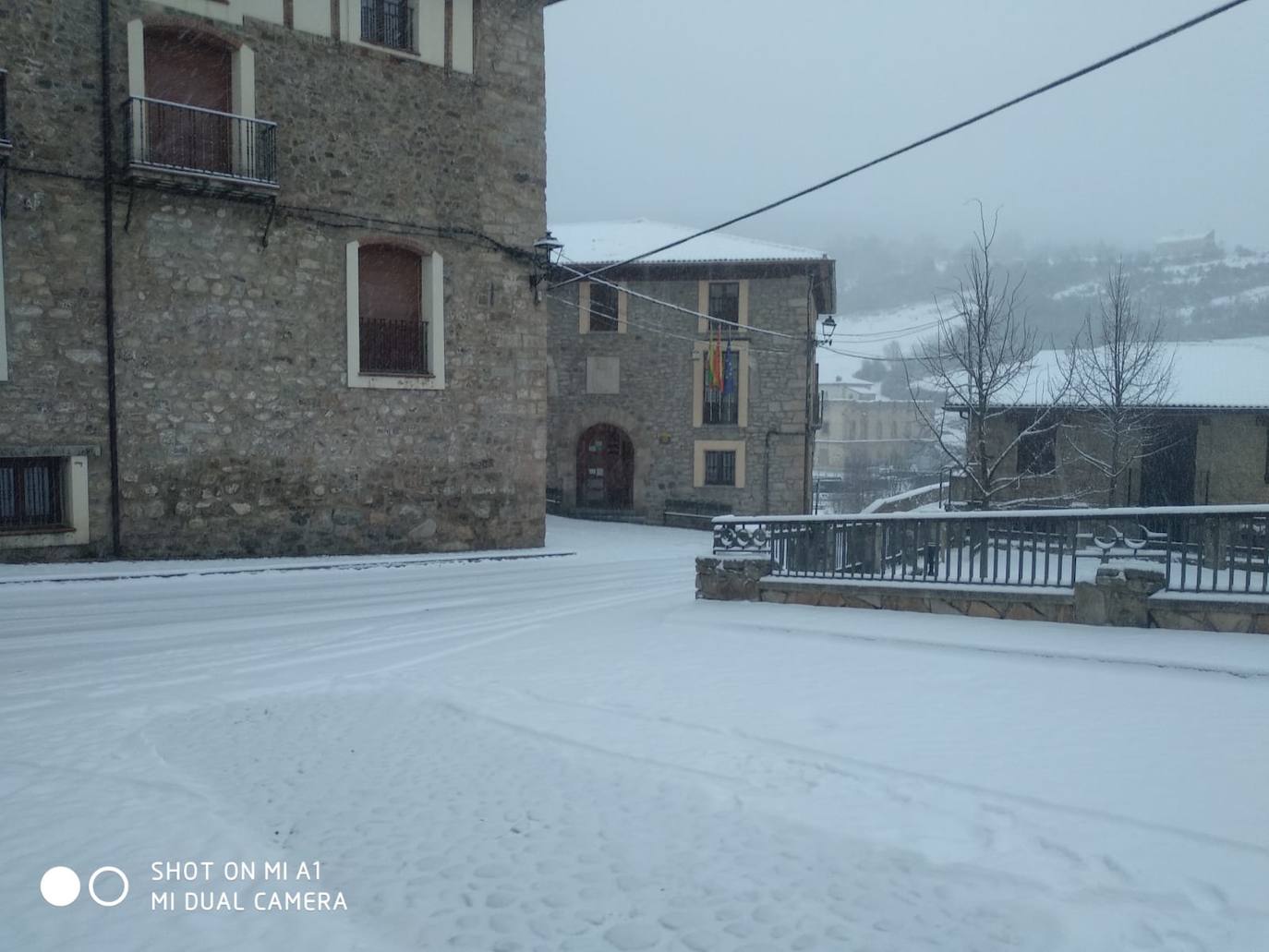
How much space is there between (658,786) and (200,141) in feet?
40.9

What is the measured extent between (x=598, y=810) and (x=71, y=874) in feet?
7.67

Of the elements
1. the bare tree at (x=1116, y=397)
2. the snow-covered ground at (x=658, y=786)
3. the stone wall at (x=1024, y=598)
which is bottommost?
the snow-covered ground at (x=658, y=786)

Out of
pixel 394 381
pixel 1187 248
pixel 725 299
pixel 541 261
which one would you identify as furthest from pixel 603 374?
pixel 1187 248

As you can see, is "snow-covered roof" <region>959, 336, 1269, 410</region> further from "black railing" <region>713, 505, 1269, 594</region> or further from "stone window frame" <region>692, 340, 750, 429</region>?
"black railing" <region>713, 505, 1269, 594</region>

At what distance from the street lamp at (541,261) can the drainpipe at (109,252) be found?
256 inches

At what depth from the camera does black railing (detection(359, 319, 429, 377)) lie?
1484 cm

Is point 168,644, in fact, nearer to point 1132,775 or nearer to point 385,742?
point 385,742

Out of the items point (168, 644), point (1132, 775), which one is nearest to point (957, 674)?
point (1132, 775)

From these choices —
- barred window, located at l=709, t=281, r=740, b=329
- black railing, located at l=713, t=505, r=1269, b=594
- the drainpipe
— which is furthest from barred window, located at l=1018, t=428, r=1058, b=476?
the drainpipe

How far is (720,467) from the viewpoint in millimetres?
25281

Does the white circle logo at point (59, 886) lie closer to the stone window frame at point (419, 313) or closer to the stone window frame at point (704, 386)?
the stone window frame at point (419, 313)

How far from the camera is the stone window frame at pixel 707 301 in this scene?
25188 mm

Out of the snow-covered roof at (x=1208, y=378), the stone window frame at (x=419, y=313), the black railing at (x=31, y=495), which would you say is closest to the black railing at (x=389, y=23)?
the stone window frame at (x=419, y=313)

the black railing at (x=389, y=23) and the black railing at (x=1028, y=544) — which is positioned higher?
the black railing at (x=389, y=23)
